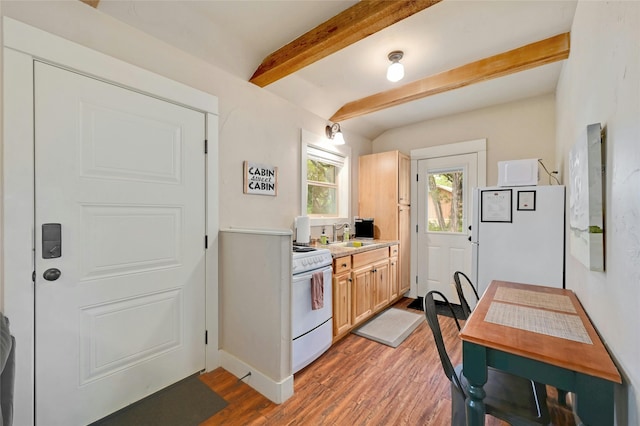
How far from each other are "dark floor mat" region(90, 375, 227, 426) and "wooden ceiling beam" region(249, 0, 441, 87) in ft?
8.25

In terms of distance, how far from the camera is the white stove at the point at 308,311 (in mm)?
2049

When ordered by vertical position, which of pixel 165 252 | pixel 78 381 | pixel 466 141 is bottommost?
pixel 78 381

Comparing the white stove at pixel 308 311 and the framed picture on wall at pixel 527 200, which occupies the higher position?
the framed picture on wall at pixel 527 200

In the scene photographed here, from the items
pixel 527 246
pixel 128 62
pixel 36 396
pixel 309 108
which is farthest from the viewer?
pixel 309 108

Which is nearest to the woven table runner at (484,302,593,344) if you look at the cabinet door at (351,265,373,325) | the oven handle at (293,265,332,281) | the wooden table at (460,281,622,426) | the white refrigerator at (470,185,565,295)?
the wooden table at (460,281,622,426)

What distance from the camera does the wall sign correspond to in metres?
2.43

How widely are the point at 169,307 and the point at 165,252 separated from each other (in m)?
0.40

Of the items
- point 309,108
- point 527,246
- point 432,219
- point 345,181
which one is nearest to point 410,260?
point 432,219

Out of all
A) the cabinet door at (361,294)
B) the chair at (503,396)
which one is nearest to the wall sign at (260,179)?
the cabinet door at (361,294)

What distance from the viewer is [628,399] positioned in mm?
861

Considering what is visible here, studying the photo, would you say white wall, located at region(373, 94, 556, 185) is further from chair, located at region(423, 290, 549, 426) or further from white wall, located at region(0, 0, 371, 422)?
chair, located at region(423, 290, 549, 426)

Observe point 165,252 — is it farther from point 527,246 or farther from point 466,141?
point 466,141

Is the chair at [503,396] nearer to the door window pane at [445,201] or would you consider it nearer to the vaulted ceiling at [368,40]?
the vaulted ceiling at [368,40]

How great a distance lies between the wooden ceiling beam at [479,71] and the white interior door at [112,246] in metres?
1.98
